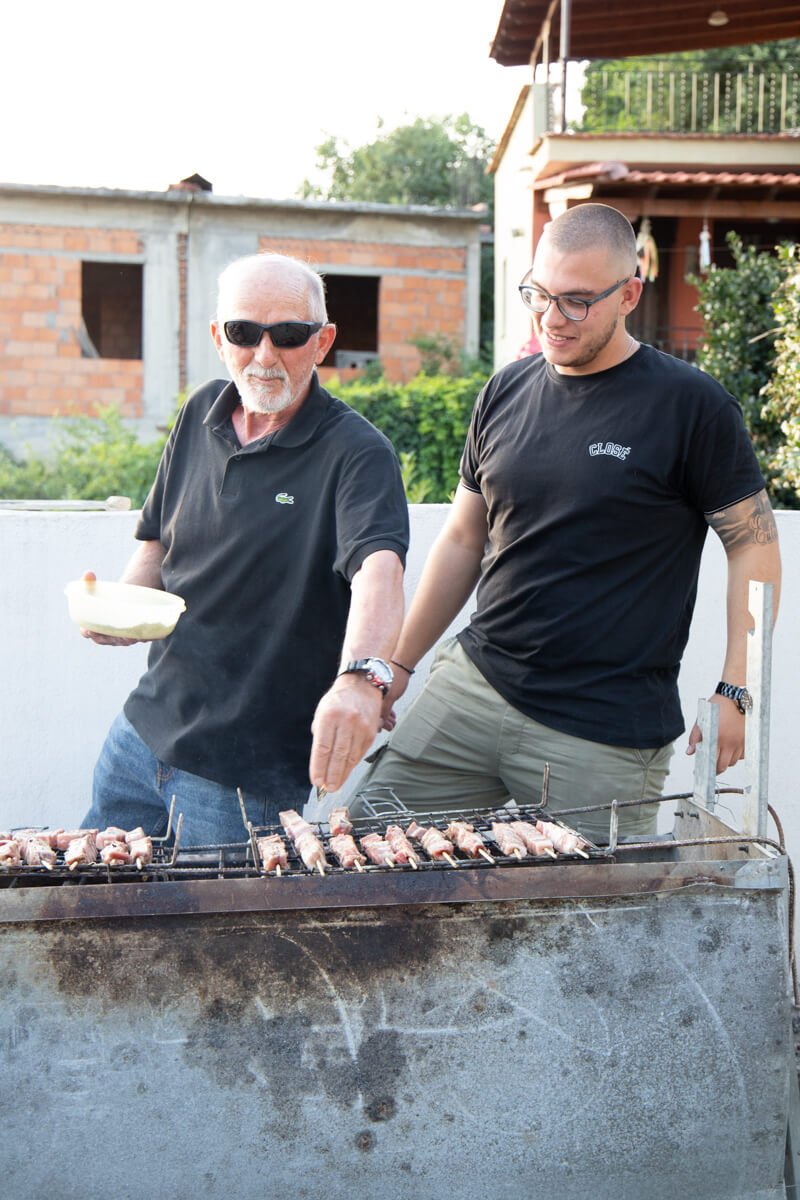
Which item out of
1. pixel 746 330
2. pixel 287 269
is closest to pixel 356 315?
pixel 746 330

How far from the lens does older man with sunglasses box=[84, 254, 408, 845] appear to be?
3230 millimetres

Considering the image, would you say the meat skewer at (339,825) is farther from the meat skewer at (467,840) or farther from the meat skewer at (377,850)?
Answer: the meat skewer at (467,840)

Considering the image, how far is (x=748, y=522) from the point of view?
3365mm

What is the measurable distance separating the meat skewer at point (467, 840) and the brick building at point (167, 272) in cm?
1891

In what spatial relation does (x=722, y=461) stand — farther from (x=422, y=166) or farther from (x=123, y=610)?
(x=422, y=166)

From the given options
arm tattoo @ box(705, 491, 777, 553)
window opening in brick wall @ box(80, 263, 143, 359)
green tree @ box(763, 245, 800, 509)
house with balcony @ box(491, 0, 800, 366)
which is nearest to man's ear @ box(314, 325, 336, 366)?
arm tattoo @ box(705, 491, 777, 553)

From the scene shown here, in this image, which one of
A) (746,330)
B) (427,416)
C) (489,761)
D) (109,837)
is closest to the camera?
(109,837)

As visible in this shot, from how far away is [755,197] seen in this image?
1593 cm

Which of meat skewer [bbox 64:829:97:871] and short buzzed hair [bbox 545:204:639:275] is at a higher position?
short buzzed hair [bbox 545:204:639:275]

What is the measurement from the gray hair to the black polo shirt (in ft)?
0.68

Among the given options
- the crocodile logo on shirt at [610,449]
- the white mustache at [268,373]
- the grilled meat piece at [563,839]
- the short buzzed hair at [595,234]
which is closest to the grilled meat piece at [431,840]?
the grilled meat piece at [563,839]

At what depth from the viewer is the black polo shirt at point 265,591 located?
322 centimetres

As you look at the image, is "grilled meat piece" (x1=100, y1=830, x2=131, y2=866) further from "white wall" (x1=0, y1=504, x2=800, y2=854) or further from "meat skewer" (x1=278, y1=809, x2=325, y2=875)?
"white wall" (x1=0, y1=504, x2=800, y2=854)

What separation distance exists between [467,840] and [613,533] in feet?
3.07
